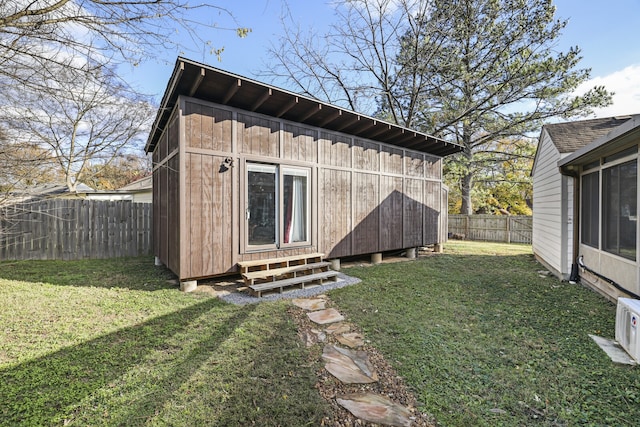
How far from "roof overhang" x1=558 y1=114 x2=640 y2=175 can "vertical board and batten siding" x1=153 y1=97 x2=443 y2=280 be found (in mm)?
3107

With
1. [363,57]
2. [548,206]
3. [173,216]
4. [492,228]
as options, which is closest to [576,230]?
[548,206]

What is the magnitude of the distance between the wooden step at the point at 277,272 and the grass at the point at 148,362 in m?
0.61

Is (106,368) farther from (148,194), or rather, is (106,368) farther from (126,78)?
(148,194)

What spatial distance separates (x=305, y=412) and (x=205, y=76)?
413 cm

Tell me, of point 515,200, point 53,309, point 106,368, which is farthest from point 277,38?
point 515,200

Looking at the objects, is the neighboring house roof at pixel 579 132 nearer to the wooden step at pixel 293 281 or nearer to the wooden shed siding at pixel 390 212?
the wooden shed siding at pixel 390 212

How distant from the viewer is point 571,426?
6.02 ft

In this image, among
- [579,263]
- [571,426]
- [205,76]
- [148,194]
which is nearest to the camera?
[571,426]

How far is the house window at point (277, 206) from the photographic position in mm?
4809

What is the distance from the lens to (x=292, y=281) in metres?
4.59

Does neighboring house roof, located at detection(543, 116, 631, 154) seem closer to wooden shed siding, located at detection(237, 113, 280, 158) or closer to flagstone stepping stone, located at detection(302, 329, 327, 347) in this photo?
wooden shed siding, located at detection(237, 113, 280, 158)

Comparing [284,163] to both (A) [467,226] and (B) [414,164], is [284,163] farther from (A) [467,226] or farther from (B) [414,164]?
(A) [467,226]

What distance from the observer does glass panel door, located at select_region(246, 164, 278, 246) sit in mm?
4777

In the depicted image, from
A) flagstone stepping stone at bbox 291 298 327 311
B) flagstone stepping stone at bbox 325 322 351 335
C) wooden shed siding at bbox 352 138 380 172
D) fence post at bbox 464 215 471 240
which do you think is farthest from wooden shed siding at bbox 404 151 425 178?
fence post at bbox 464 215 471 240
